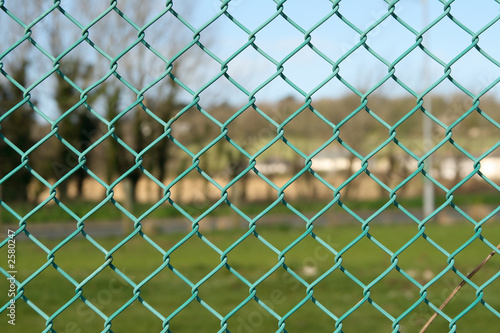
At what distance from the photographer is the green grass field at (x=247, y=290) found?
14.5 ft

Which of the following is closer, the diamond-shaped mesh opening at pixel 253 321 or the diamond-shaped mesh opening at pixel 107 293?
the diamond-shaped mesh opening at pixel 253 321

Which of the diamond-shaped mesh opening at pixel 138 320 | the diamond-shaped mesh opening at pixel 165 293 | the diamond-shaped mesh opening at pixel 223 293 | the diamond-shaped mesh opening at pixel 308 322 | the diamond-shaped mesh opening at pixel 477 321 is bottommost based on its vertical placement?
the diamond-shaped mesh opening at pixel 477 321

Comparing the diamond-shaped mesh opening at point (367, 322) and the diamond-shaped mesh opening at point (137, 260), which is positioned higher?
the diamond-shaped mesh opening at point (137, 260)

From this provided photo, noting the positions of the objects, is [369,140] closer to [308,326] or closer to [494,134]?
[494,134]

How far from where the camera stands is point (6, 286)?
227 inches

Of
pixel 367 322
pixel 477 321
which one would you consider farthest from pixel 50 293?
pixel 477 321

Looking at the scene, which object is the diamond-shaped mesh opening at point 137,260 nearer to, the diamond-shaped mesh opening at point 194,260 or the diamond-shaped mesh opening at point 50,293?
the diamond-shaped mesh opening at point 194,260

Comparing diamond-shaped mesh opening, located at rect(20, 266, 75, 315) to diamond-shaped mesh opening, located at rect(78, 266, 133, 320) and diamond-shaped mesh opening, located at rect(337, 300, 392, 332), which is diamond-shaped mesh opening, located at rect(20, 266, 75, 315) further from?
diamond-shaped mesh opening, located at rect(337, 300, 392, 332)

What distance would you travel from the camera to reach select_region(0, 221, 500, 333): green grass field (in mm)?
4418

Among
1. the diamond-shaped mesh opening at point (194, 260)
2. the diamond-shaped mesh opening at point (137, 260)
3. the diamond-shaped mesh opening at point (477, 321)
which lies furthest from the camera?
the diamond-shaped mesh opening at point (137, 260)

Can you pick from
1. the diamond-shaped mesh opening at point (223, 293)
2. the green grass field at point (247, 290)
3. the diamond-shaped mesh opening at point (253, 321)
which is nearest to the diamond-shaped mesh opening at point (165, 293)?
the green grass field at point (247, 290)

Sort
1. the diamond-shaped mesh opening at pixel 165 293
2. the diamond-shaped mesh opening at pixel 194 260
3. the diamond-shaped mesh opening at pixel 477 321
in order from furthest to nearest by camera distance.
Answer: the diamond-shaped mesh opening at pixel 194 260 → the diamond-shaped mesh opening at pixel 165 293 → the diamond-shaped mesh opening at pixel 477 321

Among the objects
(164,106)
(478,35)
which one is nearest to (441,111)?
(164,106)

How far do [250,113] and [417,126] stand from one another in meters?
5.85
